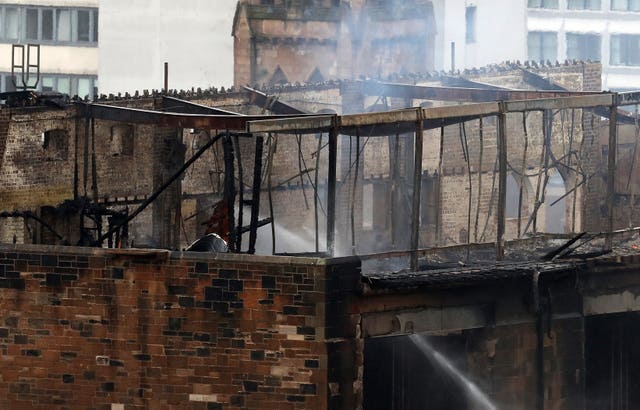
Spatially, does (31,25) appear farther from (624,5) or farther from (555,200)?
(624,5)

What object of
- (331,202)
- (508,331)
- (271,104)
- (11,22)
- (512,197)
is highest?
(11,22)

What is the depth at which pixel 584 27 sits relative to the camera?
204ft

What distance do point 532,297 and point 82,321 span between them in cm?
727

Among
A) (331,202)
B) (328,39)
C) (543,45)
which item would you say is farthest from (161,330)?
(543,45)

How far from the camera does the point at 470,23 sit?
2395 inches

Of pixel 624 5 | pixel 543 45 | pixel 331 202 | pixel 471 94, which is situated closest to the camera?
pixel 331 202

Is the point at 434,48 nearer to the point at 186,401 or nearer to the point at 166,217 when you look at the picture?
the point at 166,217

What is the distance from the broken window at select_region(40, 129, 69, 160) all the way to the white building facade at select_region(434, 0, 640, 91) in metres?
20.4

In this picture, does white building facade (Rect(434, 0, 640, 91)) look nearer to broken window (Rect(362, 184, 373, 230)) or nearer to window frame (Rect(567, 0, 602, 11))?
window frame (Rect(567, 0, 602, 11))

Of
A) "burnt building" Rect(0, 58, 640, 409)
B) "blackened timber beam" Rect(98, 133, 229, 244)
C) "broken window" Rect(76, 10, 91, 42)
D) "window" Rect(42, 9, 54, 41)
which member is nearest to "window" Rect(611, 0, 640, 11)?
"broken window" Rect(76, 10, 91, 42)

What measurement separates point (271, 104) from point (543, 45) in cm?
2430

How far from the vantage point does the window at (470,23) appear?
2387 inches

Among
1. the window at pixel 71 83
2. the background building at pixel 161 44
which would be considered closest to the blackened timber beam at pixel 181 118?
the background building at pixel 161 44

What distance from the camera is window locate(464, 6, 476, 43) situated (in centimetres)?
6062
